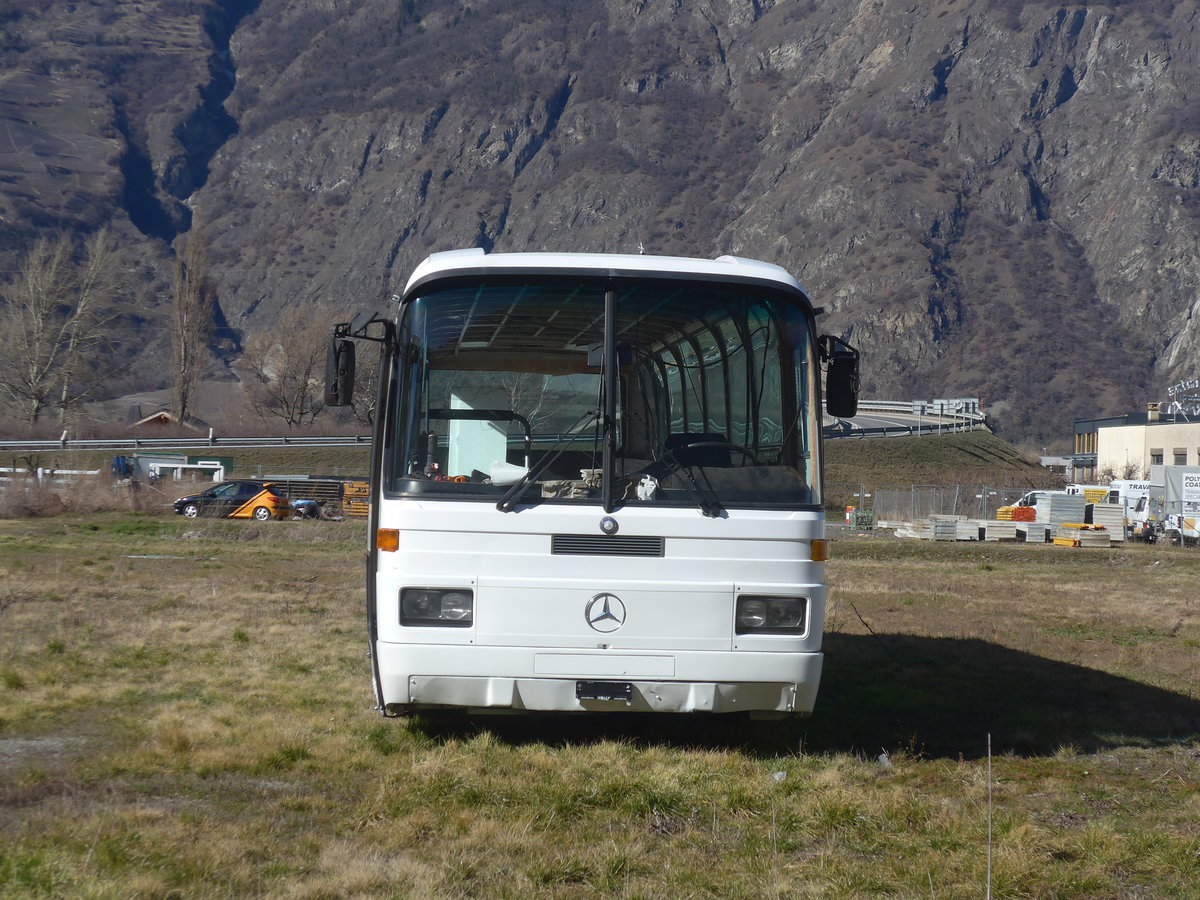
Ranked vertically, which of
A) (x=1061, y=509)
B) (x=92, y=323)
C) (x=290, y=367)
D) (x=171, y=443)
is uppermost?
(x=92, y=323)

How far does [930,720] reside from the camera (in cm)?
859

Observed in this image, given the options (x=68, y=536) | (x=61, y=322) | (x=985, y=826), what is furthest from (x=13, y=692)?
(x=61, y=322)

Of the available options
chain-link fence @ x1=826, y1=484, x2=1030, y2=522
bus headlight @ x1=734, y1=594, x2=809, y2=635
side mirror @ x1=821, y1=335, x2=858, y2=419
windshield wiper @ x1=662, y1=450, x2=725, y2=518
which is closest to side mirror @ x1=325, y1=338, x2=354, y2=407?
windshield wiper @ x1=662, y1=450, x2=725, y2=518

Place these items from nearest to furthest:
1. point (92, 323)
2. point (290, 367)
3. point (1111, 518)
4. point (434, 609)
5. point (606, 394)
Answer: point (434, 609) < point (606, 394) < point (1111, 518) < point (92, 323) < point (290, 367)

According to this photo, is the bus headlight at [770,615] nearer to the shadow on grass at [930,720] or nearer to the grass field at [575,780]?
the grass field at [575,780]

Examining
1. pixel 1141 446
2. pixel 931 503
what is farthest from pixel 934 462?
pixel 931 503

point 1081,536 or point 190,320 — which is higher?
point 190,320

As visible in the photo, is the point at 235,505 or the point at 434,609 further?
the point at 235,505

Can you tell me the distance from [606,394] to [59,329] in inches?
2769

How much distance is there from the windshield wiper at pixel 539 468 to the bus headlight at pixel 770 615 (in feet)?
4.20

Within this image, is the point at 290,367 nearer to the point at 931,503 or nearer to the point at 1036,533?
the point at 931,503

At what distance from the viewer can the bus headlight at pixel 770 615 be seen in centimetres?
678

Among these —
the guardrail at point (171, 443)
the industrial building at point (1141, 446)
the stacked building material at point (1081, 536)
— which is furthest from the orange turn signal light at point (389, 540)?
the industrial building at point (1141, 446)

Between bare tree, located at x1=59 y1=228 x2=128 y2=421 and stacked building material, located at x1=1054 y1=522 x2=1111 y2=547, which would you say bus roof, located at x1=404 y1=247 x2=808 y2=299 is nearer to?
stacked building material, located at x1=1054 y1=522 x2=1111 y2=547
